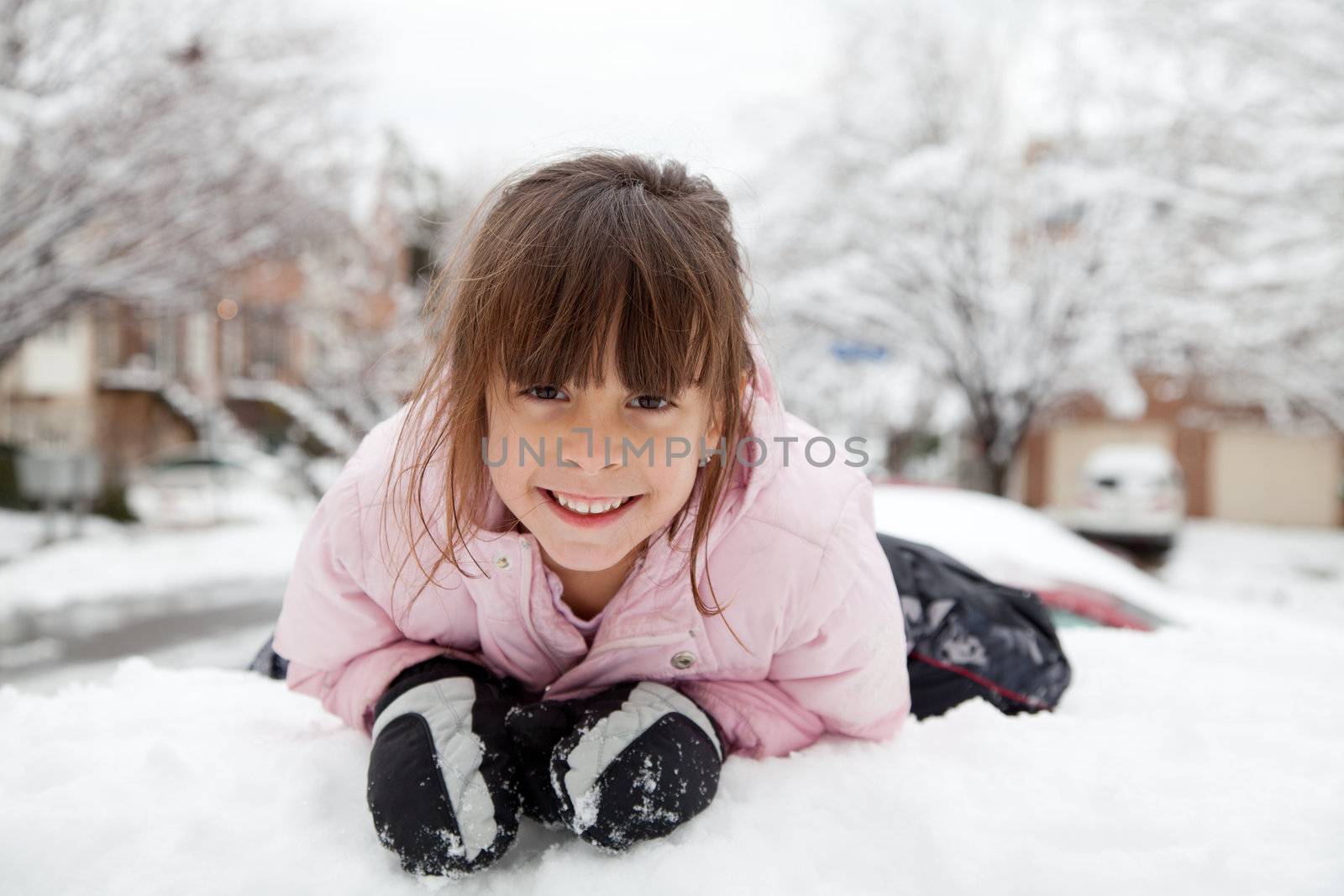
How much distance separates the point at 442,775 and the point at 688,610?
1.50 feet

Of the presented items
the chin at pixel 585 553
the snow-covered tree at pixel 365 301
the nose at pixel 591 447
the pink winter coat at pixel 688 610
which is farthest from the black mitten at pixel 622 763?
the snow-covered tree at pixel 365 301

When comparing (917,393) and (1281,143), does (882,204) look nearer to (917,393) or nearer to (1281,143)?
(1281,143)

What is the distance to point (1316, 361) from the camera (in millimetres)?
8789

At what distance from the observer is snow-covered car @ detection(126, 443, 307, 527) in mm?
11778

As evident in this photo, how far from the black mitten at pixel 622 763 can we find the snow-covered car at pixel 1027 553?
53.6 inches

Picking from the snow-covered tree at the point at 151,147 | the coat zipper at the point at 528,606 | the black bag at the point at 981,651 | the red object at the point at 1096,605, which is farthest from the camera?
the snow-covered tree at the point at 151,147

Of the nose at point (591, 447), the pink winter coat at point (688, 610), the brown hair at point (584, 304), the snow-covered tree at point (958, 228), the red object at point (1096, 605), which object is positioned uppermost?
the snow-covered tree at point (958, 228)

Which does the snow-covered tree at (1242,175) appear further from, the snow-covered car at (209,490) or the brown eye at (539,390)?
the snow-covered car at (209,490)

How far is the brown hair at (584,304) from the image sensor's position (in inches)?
45.6

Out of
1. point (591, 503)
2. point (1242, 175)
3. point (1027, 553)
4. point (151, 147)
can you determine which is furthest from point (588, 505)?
point (1242, 175)

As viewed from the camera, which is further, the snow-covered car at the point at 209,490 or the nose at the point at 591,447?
the snow-covered car at the point at 209,490

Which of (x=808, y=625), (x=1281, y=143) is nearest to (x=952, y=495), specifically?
(x=808, y=625)

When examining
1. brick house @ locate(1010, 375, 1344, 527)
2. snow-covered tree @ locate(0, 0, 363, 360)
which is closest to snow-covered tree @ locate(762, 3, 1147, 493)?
snow-covered tree @ locate(0, 0, 363, 360)

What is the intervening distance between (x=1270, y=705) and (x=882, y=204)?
7974 mm
